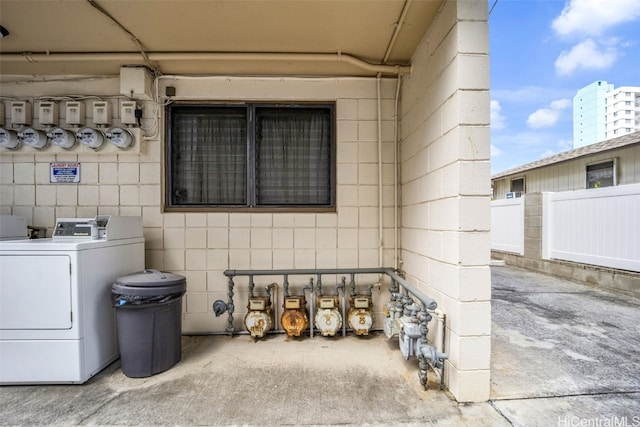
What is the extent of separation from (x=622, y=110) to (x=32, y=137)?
38.7 feet

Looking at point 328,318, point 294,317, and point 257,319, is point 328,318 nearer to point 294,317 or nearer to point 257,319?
point 294,317

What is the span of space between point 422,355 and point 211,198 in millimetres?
2280

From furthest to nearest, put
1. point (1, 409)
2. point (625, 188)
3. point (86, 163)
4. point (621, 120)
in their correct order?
point (621, 120)
point (625, 188)
point (86, 163)
point (1, 409)

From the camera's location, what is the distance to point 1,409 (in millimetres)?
1696

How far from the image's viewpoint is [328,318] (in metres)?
2.57

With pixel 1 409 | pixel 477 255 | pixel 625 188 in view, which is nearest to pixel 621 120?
pixel 625 188

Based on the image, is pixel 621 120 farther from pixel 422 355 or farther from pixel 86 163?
pixel 86 163

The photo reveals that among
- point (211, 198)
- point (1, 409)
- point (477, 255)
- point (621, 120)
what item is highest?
point (621, 120)

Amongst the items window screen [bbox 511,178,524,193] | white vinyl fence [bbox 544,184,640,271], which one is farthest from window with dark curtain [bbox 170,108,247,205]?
window screen [bbox 511,178,524,193]

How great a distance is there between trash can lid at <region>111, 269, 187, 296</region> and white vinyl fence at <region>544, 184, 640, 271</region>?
547cm

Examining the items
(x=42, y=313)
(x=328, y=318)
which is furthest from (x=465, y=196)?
(x=42, y=313)

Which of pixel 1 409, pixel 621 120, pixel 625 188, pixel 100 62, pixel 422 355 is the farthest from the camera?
pixel 621 120

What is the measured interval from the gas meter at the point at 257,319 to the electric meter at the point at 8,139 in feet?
8.66

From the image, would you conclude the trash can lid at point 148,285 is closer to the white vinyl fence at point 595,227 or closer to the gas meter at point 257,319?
the gas meter at point 257,319
